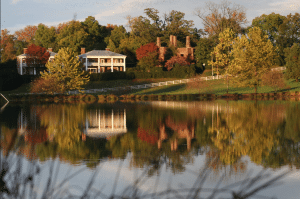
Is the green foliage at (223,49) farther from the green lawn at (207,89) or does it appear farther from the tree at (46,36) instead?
the tree at (46,36)

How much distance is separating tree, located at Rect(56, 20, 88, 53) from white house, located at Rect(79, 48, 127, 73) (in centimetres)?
482

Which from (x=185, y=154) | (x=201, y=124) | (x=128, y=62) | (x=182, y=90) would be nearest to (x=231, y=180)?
(x=185, y=154)

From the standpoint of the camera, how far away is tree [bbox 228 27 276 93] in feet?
211

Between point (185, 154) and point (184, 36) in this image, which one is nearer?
point (185, 154)

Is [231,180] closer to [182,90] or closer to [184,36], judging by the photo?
[182,90]

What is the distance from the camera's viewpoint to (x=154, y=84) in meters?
A: 77.9

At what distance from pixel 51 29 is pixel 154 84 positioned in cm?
4268

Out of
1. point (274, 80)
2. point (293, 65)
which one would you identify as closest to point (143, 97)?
point (274, 80)

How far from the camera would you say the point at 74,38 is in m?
98.6

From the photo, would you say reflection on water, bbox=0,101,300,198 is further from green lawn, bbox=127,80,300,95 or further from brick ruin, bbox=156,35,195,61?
brick ruin, bbox=156,35,195,61

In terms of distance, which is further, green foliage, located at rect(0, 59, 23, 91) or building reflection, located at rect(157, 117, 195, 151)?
green foliage, located at rect(0, 59, 23, 91)

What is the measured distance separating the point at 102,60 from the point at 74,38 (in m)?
9.79

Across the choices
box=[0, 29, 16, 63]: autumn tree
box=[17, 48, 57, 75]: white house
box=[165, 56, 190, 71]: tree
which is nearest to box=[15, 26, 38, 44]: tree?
box=[0, 29, 16, 63]: autumn tree

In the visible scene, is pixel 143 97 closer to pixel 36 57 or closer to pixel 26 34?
pixel 36 57
